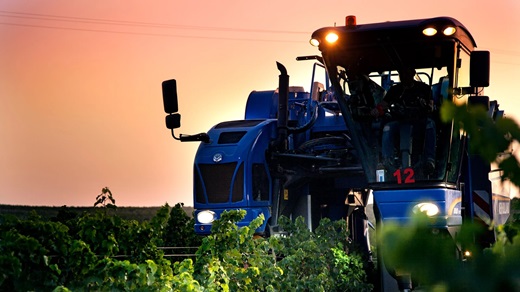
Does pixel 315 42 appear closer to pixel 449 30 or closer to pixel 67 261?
pixel 449 30

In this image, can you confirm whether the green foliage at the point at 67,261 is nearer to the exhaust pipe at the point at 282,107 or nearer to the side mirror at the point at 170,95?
the side mirror at the point at 170,95

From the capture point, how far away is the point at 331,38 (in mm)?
14281

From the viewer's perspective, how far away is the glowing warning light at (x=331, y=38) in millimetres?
14273

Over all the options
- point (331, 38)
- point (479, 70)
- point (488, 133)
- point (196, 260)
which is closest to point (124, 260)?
point (196, 260)

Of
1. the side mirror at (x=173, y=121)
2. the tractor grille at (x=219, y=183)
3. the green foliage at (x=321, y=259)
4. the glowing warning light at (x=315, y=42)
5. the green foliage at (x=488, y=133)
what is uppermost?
the glowing warning light at (x=315, y=42)

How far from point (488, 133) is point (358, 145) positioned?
12.7 meters

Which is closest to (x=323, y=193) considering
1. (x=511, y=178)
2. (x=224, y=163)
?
(x=224, y=163)

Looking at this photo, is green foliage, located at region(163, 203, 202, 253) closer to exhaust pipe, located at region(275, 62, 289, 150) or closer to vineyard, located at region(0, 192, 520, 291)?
exhaust pipe, located at region(275, 62, 289, 150)

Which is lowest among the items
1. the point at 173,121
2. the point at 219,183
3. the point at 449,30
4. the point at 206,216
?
the point at 206,216

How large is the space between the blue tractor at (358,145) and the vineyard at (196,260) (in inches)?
53.3

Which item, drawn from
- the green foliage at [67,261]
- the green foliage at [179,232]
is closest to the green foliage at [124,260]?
the green foliage at [67,261]

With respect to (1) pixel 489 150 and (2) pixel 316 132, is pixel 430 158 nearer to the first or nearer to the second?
(2) pixel 316 132

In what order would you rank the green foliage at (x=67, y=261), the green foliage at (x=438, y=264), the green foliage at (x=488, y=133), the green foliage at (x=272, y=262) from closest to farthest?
the green foliage at (x=438, y=264) < the green foliage at (x=488, y=133) < the green foliage at (x=67, y=261) < the green foliage at (x=272, y=262)

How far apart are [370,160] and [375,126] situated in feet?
1.57
